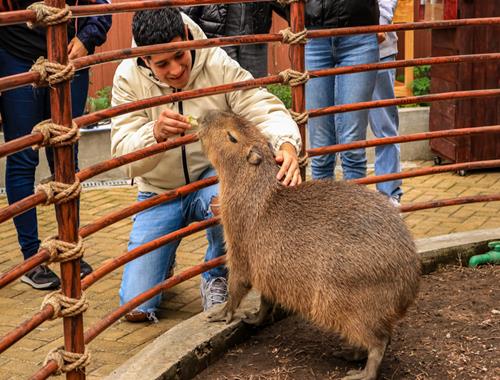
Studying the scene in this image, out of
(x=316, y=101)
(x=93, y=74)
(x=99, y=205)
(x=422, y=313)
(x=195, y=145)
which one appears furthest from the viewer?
(x=93, y=74)

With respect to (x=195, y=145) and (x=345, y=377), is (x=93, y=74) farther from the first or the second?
(x=345, y=377)

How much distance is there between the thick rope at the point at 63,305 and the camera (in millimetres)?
2961

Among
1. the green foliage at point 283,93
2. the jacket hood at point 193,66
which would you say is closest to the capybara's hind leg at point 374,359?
the jacket hood at point 193,66

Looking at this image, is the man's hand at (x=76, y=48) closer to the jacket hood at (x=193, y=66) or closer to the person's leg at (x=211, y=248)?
the jacket hood at (x=193, y=66)

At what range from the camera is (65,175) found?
2.94 meters

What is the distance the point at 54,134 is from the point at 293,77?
1.51 meters

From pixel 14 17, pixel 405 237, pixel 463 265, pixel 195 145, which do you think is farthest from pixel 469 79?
pixel 14 17

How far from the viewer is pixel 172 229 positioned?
15.1 feet

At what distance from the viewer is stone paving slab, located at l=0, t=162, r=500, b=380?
4.23 metres

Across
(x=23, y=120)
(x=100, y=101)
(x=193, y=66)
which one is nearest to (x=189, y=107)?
(x=193, y=66)

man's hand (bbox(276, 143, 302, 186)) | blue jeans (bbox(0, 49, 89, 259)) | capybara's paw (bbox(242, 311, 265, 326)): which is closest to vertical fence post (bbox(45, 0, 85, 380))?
capybara's paw (bbox(242, 311, 265, 326))

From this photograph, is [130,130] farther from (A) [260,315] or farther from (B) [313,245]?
(B) [313,245]

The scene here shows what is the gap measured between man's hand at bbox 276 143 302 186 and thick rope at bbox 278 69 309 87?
0.48 m

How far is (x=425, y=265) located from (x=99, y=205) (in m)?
3.33
